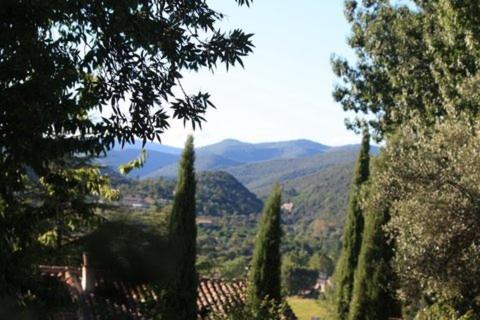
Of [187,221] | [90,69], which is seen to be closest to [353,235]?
[187,221]

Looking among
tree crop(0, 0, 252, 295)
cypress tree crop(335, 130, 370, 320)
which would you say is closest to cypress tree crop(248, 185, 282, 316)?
cypress tree crop(335, 130, 370, 320)

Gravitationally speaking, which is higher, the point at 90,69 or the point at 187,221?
the point at 90,69

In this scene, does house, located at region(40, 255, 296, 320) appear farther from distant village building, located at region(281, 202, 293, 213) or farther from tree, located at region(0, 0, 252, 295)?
distant village building, located at region(281, 202, 293, 213)

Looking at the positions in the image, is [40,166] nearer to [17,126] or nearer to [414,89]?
[17,126]

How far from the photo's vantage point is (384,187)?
1110 cm

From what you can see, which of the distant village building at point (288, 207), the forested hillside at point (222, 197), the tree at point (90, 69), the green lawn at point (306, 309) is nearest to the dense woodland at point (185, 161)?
the tree at point (90, 69)

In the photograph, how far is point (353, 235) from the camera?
20625mm

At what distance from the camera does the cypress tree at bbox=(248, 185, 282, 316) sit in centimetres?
1718

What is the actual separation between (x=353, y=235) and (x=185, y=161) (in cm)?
730

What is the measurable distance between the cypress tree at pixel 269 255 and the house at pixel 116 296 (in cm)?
74

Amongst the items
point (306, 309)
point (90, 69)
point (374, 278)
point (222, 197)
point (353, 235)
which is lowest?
point (306, 309)

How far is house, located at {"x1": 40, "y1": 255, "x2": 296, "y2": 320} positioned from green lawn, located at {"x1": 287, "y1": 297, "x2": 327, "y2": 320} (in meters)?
40.2

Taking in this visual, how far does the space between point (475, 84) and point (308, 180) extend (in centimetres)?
16145

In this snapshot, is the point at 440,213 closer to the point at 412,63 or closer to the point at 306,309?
the point at 412,63
